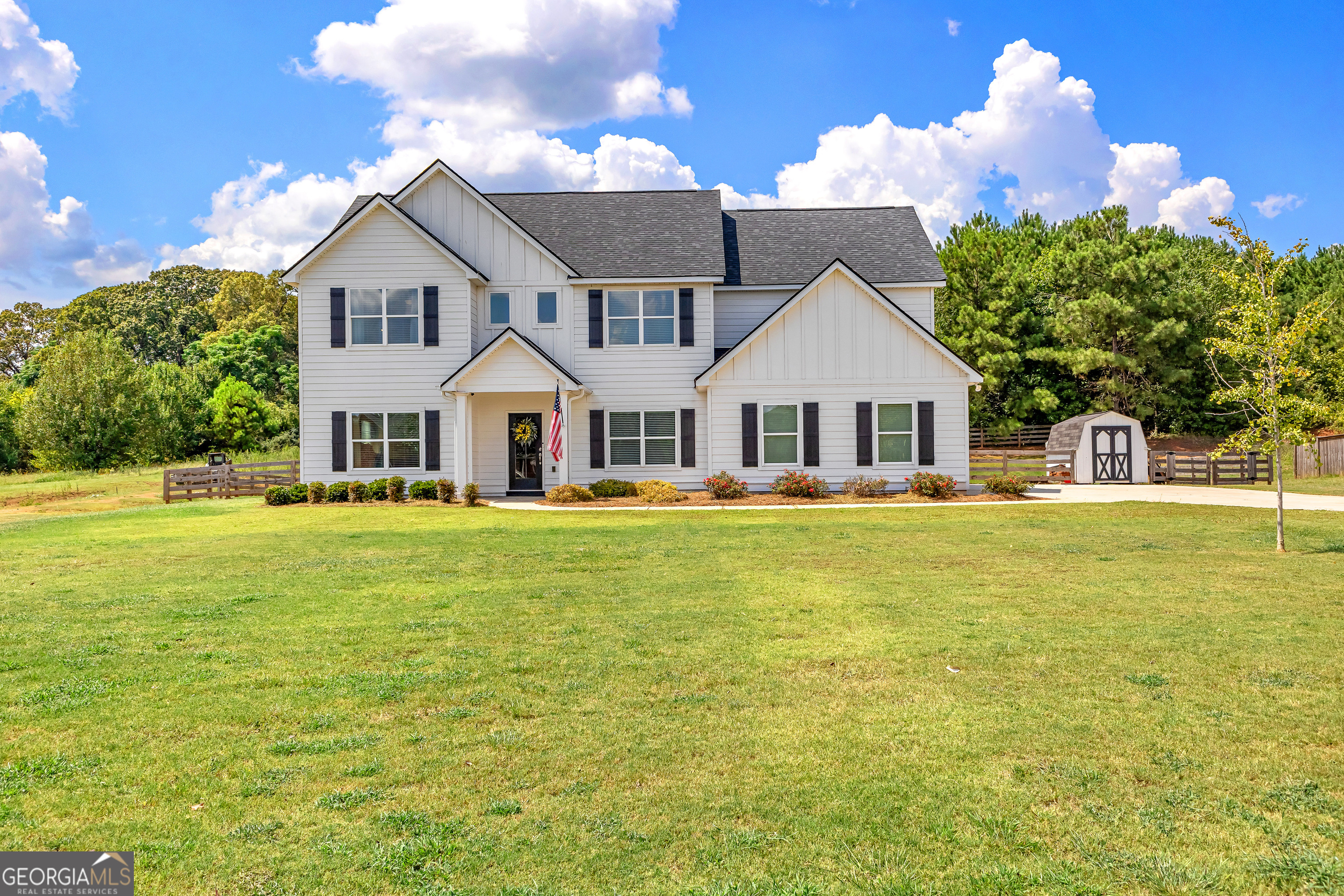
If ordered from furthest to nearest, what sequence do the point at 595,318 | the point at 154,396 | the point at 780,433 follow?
the point at 154,396 → the point at 595,318 → the point at 780,433

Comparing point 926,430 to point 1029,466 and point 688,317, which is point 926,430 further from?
point 1029,466

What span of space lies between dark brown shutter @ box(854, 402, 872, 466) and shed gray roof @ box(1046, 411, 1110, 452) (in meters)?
11.8

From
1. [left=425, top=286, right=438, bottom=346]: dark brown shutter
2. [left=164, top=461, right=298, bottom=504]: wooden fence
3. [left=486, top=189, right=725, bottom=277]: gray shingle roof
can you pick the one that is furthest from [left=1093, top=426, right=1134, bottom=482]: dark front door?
[left=164, top=461, right=298, bottom=504]: wooden fence

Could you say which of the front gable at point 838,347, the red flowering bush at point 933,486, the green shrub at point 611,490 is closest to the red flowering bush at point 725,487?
the green shrub at point 611,490

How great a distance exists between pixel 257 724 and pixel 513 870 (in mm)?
2773

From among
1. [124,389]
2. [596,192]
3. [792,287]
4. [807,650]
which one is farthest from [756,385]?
[124,389]

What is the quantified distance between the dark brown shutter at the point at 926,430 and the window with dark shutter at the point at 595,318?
9.87 meters

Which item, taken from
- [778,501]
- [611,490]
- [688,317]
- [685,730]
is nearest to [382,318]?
[611,490]

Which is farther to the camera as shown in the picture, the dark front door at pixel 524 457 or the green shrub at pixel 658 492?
the dark front door at pixel 524 457

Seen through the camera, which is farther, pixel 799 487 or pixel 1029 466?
pixel 1029 466

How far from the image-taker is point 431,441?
2547 centimetres

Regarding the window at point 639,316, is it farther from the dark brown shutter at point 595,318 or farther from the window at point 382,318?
the window at point 382,318

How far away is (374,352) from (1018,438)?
34635 millimetres

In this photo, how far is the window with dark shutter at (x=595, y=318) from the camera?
85.4 ft
